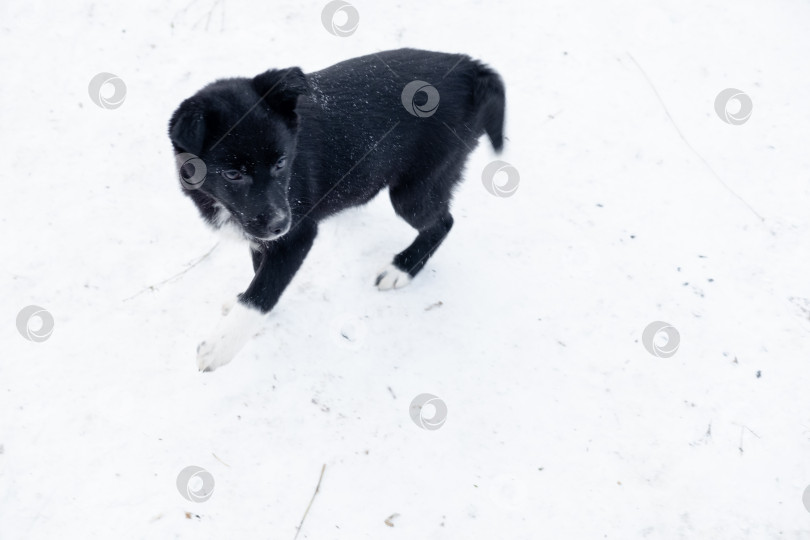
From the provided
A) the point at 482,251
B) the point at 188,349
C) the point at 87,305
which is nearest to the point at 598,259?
the point at 482,251

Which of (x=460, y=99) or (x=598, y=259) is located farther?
(x=598, y=259)

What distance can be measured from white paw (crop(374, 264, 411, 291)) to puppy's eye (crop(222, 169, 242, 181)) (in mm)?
1014

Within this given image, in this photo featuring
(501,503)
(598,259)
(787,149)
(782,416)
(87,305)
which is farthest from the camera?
(787,149)

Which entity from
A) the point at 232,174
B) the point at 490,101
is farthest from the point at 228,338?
the point at 490,101

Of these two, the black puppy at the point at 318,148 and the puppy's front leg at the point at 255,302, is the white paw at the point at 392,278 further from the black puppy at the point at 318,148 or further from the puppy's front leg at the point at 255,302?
the puppy's front leg at the point at 255,302

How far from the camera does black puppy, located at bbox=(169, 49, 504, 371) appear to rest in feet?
7.52

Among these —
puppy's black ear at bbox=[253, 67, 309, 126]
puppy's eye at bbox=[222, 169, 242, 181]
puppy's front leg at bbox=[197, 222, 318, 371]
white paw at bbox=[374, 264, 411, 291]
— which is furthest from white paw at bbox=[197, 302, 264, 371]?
puppy's black ear at bbox=[253, 67, 309, 126]

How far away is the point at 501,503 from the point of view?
2473 mm

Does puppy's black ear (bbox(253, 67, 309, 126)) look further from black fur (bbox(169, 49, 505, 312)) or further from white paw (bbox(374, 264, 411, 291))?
white paw (bbox(374, 264, 411, 291))

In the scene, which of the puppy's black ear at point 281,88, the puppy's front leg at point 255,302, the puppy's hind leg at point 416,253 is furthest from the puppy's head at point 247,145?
the puppy's hind leg at point 416,253

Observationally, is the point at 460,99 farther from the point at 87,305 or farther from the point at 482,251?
the point at 87,305

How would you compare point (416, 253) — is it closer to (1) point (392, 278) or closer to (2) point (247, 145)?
(1) point (392, 278)

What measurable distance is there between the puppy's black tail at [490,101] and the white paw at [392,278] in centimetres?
82

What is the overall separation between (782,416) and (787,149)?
185cm
